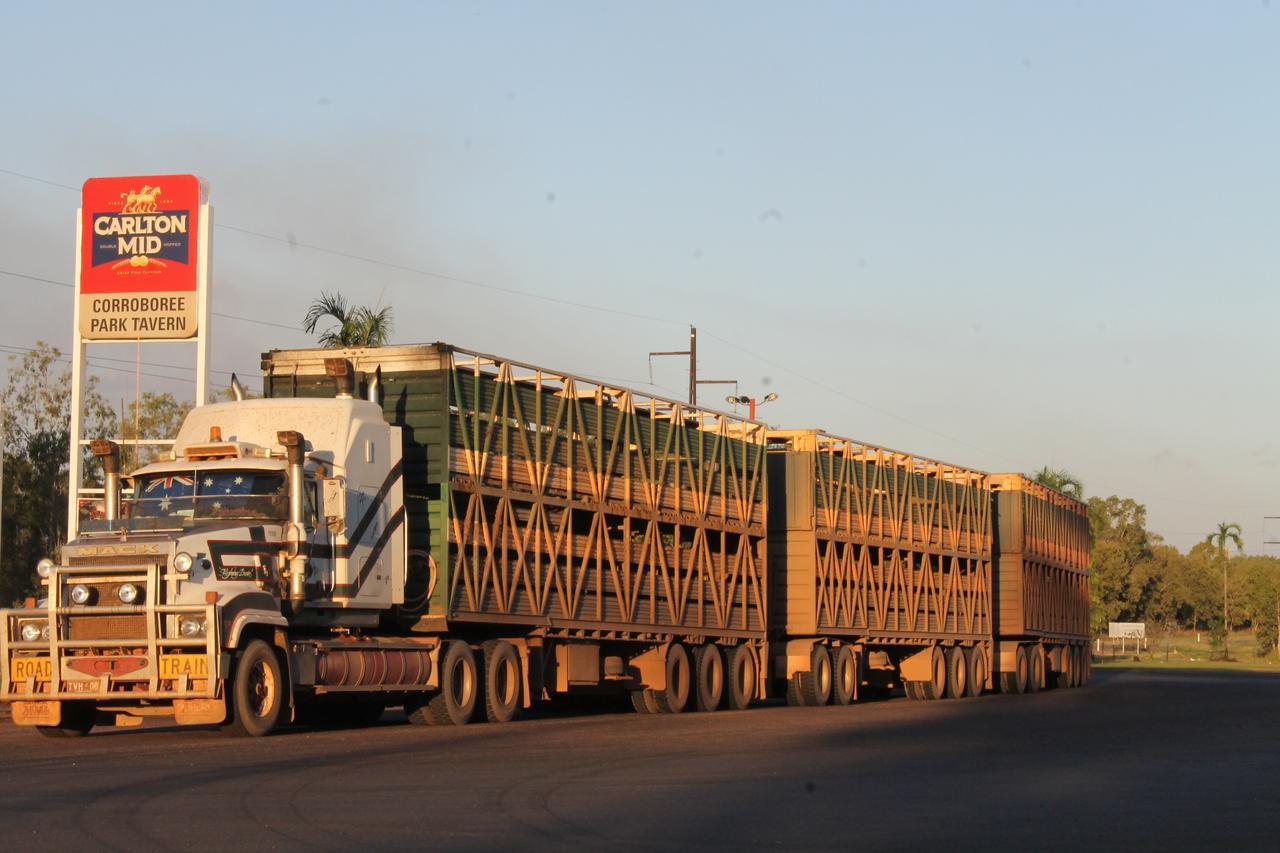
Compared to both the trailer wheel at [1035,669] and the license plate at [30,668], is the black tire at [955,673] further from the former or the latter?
the license plate at [30,668]

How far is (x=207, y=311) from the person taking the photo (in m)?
29.3

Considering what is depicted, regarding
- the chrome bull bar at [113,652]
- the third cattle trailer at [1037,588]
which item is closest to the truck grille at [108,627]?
the chrome bull bar at [113,652]

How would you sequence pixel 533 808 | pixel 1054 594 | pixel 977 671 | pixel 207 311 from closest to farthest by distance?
pixel 533 808
pixel 207 311
pixel 977 671
pixel 1054 594

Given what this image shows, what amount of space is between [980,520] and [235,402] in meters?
24.5

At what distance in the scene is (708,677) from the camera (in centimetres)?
2950

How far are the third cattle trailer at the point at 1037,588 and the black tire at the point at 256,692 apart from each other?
26.7m

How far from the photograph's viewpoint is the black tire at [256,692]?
19031 millimetres

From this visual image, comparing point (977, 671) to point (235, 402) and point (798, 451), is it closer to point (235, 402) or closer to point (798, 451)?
point (798, 451)

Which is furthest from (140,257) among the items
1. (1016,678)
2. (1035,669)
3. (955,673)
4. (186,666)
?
(1035,669)

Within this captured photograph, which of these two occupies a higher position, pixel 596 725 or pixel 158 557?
pixel 158 557

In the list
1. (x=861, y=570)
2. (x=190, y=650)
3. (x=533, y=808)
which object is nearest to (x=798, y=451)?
(x=861, y=570)

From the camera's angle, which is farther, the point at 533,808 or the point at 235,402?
the point at 235,402

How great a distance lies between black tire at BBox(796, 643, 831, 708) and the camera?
32906 mm

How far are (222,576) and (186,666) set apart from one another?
1.09m
